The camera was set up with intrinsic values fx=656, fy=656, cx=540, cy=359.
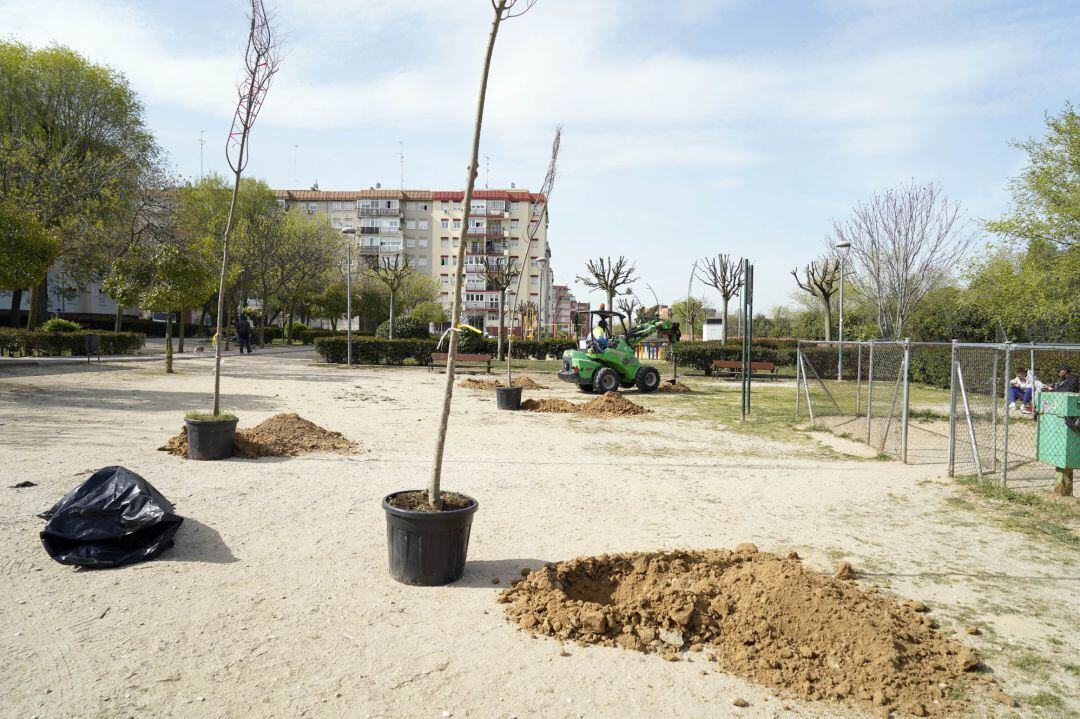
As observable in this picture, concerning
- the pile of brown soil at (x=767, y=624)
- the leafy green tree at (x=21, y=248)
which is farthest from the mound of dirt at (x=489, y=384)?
the pile of brown soil at (x=767, y=624)

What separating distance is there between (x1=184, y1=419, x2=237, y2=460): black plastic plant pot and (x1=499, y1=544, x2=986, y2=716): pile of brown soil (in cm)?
485

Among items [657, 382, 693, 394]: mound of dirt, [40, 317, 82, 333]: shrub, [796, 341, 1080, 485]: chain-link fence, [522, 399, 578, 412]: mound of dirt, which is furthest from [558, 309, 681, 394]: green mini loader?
[40, 317, 82, 333]: shrub

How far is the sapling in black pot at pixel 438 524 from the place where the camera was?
157 inches

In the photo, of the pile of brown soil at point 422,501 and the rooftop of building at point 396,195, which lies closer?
the pile of brown soil at point 422,501

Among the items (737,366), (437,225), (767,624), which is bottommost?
(767,624)

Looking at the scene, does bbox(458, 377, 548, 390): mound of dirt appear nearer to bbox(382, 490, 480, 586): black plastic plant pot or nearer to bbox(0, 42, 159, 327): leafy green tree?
bbox(0, 42, 159, 327): leafy green tree

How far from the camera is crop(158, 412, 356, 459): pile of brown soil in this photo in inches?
307

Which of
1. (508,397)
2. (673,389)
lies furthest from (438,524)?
(673,389)

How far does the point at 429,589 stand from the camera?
403 centimetres

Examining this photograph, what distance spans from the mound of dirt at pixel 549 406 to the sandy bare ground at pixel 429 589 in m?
3.79

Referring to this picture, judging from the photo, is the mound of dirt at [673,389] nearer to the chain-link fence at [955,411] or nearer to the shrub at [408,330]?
the chain-link fence at [955,411]

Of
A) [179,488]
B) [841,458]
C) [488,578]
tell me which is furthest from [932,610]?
[179,488]

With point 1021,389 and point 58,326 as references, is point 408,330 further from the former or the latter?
point 1021,389

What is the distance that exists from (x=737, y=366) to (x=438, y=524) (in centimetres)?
2039
